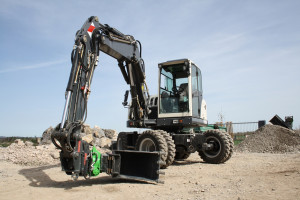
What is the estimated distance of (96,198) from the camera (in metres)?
4.89

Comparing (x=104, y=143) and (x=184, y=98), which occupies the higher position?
(x=184, y=98)

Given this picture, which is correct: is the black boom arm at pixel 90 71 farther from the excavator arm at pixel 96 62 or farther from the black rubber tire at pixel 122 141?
the black rubber tire at pixel 122 141

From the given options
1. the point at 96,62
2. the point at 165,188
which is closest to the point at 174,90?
the point at 96,62

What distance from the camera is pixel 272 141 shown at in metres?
14.7

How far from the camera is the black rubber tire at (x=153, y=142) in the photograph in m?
7.86

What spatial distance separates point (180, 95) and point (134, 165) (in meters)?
3.54

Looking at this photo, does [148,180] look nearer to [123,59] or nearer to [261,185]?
[261,185]

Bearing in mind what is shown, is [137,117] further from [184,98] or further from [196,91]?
[196,91]

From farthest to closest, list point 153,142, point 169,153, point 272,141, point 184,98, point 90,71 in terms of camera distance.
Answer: point 272,141 < point 184,98 < point 153,142 < point 169,153 < point 90,71

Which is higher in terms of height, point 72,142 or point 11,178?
point 72,142

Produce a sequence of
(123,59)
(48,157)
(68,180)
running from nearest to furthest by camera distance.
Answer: (68,180) → (123,59) → (48,157)

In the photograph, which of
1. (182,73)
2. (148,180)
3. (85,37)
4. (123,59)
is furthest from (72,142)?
(182,73)

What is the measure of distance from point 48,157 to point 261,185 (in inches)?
308

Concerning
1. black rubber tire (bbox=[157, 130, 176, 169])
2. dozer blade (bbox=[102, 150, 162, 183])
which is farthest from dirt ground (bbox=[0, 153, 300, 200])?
black rubber tire (bbox=[157, 130, 176, 169])
